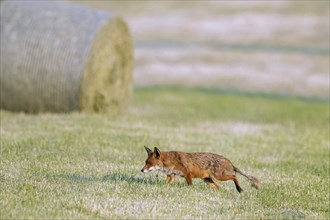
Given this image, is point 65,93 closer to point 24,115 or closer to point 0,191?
point 24,115

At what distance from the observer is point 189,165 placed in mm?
9930

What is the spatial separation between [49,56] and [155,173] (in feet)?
22.3

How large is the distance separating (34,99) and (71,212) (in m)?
9.51

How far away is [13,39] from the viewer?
1784 centimetres

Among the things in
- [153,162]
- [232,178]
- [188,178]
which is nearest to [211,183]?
[232,178]

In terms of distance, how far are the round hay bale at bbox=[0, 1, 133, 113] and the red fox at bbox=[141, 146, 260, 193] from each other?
7.98 m

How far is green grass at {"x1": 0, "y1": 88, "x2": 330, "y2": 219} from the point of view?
920cm

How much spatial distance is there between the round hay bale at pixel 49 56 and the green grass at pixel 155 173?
457 millimetres

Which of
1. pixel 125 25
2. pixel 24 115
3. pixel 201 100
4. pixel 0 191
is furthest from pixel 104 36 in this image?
pixel 0 191

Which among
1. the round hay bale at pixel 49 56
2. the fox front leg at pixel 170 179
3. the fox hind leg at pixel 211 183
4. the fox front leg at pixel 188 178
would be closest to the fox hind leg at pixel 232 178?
the fox hind leg at pixel 211 183

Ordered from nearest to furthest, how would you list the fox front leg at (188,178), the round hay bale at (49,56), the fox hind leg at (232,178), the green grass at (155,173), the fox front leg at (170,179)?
the green grass at (155,173), the fox front leg at (188,178), the fox hind leg at (232,178), the fox front leg at (170,179), the round hay bale at (49,56)

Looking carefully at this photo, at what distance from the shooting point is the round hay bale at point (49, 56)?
17797 millimetres

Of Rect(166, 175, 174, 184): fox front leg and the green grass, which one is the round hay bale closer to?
the green grass

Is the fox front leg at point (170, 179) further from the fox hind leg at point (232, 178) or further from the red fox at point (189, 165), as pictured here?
the fox hind leg at point (232, 178)
